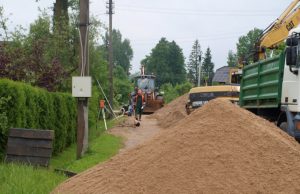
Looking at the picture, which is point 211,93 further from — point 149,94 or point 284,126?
point 149,94

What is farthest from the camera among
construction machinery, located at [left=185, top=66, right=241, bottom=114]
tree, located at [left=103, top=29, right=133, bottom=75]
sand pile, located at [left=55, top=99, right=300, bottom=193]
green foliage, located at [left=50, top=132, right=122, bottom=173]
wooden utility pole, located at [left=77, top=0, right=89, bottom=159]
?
tree, located at [left=103, top=29, right=133, bottom=75]

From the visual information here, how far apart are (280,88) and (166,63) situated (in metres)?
107

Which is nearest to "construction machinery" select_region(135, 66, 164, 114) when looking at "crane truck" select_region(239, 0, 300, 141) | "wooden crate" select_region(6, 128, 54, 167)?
"crane truck" select_region(239, 0, 300, 141)

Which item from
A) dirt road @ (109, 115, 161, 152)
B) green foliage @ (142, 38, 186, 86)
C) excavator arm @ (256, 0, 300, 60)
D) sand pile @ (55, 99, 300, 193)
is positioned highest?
green foliage @ (142, 38, 186, 86)

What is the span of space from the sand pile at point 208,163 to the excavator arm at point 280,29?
864 cm

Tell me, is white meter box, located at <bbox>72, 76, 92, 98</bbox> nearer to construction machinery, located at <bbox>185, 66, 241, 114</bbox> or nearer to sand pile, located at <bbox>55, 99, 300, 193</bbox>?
sand pile, located at <bbox>55, 99, 300, 193</bbox>

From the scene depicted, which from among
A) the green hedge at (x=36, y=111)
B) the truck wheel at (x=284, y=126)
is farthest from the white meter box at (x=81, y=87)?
the truck wheel at (x=284, y=126)

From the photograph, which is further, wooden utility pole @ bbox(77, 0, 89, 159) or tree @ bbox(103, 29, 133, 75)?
tree @ bbox(103, 29, 133, 75)

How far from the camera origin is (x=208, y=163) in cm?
639

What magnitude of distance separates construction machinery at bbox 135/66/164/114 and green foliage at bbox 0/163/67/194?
1212 inches

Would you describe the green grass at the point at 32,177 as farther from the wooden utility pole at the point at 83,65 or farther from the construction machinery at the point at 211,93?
the construction machinery at the point at 211,93

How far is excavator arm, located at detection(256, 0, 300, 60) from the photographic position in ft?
50.6

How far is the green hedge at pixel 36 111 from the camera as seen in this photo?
12.0m

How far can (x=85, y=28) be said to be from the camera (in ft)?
49.1
